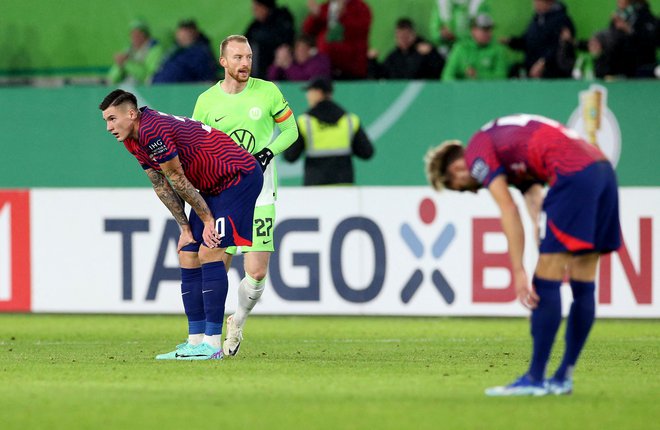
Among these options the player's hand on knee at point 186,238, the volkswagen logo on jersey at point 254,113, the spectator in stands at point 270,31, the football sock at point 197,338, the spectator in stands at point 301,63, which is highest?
the spectator in stands at point 270,31

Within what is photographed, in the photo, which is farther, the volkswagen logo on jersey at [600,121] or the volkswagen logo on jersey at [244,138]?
the volkswagen logo on jersey at [600,121]

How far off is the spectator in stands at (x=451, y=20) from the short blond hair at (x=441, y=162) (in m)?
11.3

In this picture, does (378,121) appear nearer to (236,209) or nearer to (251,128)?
(251,128)

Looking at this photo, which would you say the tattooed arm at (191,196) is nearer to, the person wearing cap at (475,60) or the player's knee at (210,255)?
the player's knee at (210,255)

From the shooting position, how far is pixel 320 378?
903cm

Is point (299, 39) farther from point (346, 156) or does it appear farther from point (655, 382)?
point (655, 382)

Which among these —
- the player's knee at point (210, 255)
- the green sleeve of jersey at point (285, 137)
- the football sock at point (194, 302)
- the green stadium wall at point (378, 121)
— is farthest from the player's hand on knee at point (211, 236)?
the green stadium wall at point (378, 121)

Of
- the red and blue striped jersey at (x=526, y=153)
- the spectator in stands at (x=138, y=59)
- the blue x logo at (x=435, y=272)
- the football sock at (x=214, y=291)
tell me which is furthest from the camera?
the spectator in stands at (x=138, y=59)

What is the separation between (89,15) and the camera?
67.3 feet

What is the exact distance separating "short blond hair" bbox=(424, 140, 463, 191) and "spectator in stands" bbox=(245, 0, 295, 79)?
37.7ft

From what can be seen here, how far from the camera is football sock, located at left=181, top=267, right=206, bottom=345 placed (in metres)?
10.3

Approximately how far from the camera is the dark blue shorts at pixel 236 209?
390 inches

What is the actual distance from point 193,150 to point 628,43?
937 cm

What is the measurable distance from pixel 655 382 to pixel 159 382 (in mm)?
3107
